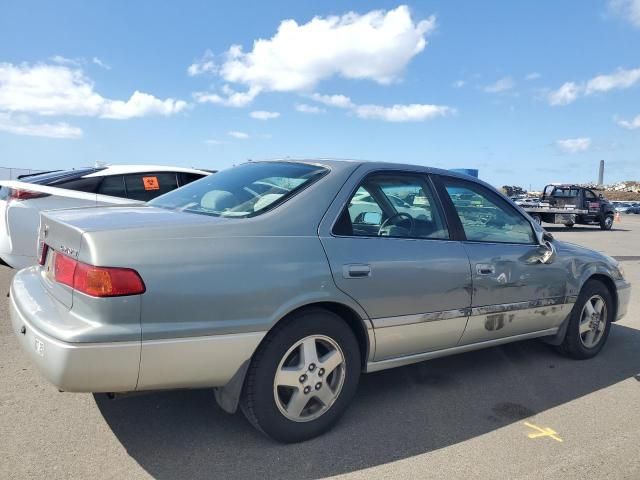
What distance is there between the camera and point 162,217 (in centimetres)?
287

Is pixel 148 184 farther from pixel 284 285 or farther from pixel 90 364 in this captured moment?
pixel 90 364

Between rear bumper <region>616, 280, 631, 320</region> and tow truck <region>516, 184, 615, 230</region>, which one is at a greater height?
tow truck <region>516, 184, 615, 230</region>

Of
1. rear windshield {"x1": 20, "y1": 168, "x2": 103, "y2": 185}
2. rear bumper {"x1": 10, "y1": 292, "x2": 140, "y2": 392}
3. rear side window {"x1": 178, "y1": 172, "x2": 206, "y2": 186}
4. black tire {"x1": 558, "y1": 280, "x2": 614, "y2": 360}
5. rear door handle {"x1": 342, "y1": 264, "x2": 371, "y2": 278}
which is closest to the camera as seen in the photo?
rear bumper {"x1": 10, "y1": 292, "x2": 140, "y2": 392}

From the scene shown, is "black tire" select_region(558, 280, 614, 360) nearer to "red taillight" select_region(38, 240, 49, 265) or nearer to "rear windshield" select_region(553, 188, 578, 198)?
"red taillight" select_region(38, 240, 49, 265)

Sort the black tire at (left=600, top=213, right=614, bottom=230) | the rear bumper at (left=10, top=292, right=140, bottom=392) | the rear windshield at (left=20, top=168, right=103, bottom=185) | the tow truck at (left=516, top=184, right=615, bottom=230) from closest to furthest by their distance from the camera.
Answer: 1. the rear bumper at (left=10, top=292, right=140, bottom=392)
2. the rear windshield at (left=20, top=168, right=103, bottom=185)
3. the tow truck at (left=516, top=184, right=615, bottom=230)
4. the black tire at (left=600, top=213, right=614, bottom=230)

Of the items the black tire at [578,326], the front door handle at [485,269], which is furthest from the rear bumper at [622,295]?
the front door handle at [485,269]

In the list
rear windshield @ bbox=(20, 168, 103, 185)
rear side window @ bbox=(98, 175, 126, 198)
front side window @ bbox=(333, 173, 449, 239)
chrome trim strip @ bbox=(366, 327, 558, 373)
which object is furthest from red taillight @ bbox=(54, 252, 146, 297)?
rear side window @ bbox=(98, 175, 126, 198)

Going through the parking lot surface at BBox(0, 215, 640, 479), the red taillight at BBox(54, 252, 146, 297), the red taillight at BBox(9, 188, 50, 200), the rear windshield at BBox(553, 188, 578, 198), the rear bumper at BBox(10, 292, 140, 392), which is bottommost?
the parking lot surface at BBox(0, 215, 640, 479)

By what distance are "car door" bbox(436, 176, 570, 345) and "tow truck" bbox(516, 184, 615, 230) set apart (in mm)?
18332

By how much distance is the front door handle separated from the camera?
142 inches

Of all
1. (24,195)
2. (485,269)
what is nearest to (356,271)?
(485,269)

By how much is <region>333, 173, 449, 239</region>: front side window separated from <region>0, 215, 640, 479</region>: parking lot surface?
117 cm

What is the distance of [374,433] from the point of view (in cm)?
312

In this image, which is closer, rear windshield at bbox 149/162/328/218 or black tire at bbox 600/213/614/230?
rear windshield at bbox 149/162/328/218
